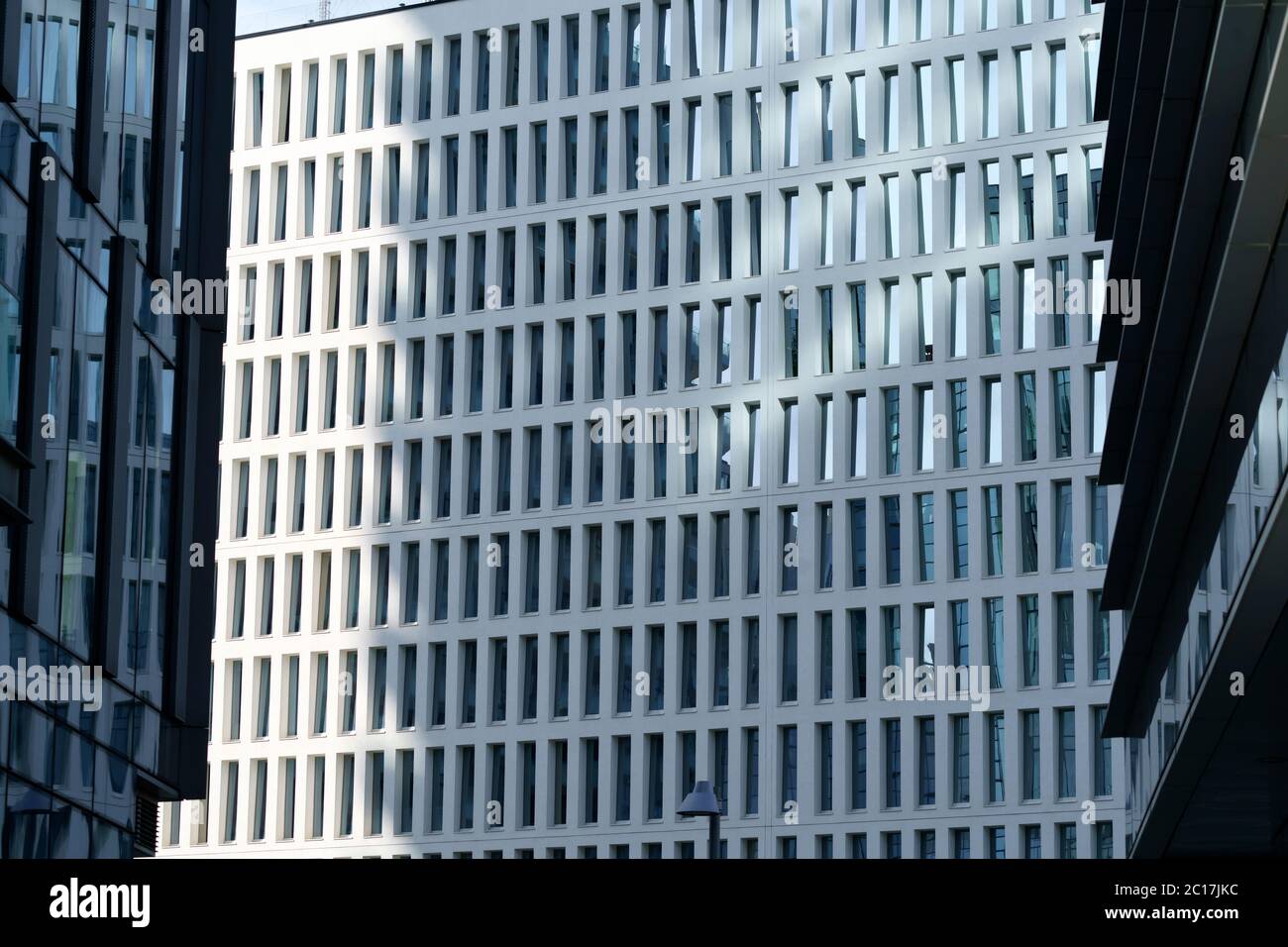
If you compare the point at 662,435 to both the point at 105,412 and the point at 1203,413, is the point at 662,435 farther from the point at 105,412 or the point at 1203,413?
the point at 1203,413

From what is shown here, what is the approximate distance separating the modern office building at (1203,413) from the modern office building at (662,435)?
33.7m

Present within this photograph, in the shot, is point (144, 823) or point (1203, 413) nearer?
point (1203, 413)

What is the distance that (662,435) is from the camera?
69.8m

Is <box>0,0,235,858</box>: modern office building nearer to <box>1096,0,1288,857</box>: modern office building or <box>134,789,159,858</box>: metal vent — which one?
<box>134,789,159,858</box>: metal vent

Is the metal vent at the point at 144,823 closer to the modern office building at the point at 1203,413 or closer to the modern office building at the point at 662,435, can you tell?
the modern office building at the point at 1203,413

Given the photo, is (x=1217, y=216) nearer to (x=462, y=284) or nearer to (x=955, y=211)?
(x=955, y=211)

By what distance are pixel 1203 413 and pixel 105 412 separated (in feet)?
39.4

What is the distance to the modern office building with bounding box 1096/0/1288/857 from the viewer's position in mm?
15289

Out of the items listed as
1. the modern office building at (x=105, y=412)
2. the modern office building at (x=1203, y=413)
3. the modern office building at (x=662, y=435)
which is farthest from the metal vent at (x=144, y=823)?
the modern office building at (x=662, y=435)

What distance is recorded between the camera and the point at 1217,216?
1812 cm

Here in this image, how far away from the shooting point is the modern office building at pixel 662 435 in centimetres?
6369

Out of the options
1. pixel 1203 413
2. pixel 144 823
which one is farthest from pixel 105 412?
pixel 1203 413

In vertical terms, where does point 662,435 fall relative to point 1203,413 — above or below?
above
